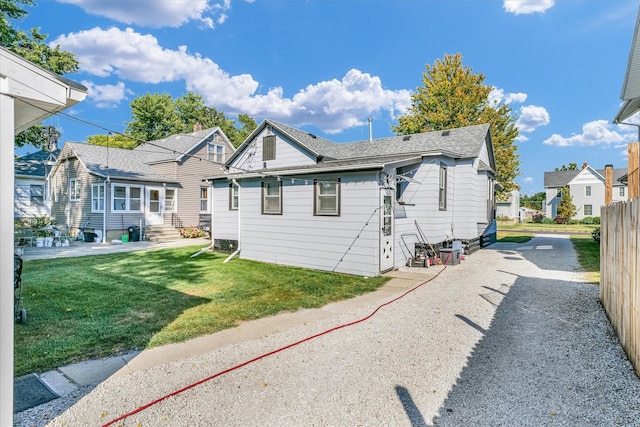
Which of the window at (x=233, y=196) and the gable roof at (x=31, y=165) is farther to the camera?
the gable roof at (x=31, y=165)

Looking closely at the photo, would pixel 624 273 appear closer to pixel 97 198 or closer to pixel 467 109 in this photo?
pixel 97 198

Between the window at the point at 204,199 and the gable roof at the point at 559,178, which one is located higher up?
the gable roof at the point at 559,178

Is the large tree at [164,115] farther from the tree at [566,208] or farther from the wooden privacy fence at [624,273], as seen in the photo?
the tree at [566,208]

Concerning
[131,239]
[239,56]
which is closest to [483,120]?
[239,56]

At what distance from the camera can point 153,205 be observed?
19.5m

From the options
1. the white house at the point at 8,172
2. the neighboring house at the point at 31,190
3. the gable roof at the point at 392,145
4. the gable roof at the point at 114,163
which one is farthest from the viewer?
the neighboring house at the point at 31,190

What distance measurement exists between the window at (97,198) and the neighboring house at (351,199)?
335 inches

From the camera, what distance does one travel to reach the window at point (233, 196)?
42.4 ft

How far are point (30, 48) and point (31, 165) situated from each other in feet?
25.6

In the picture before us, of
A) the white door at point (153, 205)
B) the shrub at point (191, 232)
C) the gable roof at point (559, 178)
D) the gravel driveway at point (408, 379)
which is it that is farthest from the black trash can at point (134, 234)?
the gable roof at point (559, 178)

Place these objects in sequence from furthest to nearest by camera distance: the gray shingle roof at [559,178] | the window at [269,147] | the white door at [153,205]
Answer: the gray shingle roof at [559,178] → the white door at [153,205] → the window at [269,147]

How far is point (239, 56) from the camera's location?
79.5 ft

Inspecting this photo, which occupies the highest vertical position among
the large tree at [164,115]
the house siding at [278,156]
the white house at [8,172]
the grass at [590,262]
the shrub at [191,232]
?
the large tree at [164,115]

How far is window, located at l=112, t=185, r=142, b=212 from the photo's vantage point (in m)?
18.0
